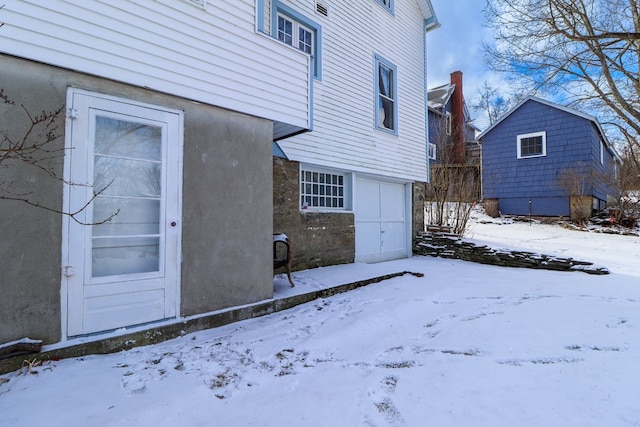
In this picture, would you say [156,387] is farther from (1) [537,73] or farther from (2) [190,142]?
(1) [537,73]

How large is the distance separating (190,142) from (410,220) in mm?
6455

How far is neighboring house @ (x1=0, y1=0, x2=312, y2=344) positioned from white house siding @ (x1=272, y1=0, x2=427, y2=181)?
2061 millimetres

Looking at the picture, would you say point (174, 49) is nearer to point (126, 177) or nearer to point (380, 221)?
point (126, 177)

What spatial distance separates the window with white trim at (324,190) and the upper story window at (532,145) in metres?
12.3

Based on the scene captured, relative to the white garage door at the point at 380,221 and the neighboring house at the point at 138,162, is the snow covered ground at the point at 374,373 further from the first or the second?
the white garage door at the point at 380,221

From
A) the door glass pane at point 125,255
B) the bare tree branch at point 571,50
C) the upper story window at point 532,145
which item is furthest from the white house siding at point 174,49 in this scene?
the upper story window at point 532,145

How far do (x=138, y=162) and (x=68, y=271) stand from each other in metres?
1.09

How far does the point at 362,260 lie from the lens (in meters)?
7.48

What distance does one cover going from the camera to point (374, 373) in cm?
251

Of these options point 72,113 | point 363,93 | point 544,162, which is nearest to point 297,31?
point 363,93

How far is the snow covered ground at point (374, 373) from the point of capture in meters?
1.95

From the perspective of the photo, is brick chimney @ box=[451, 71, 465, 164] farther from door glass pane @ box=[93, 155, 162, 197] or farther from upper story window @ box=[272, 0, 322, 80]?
door glass pane @ box=[93, 155, 162, 197]

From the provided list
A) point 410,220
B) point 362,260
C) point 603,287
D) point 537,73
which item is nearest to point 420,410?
point 603,287

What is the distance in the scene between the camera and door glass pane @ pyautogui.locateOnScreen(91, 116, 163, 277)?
2.88 metres
